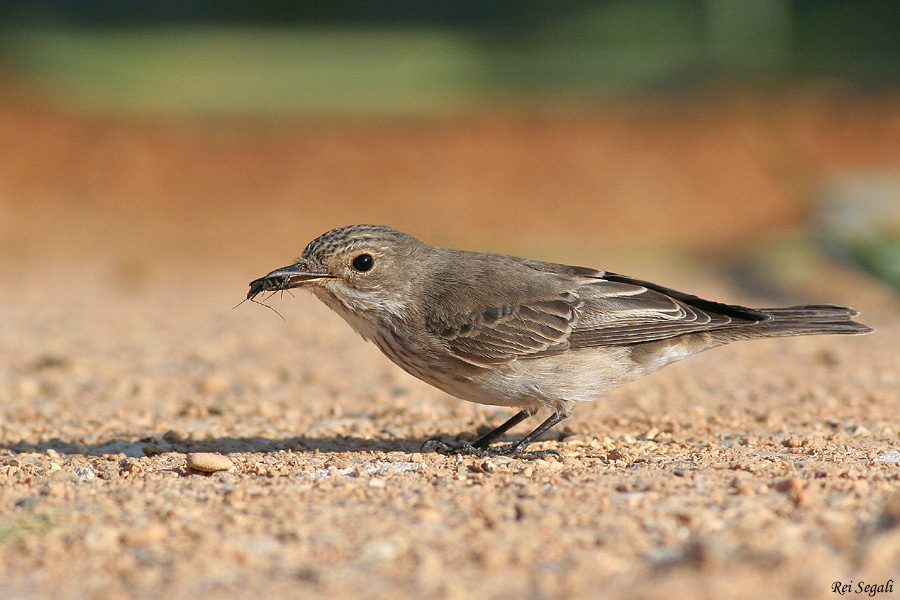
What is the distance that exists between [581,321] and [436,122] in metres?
15.3

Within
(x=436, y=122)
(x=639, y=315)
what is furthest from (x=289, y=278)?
(x=436, y=122)

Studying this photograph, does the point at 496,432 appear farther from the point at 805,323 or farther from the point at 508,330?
the point at 805,323

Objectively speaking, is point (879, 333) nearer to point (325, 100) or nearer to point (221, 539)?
point (221, 539)

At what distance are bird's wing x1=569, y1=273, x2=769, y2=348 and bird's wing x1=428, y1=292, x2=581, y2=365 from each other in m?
0.10

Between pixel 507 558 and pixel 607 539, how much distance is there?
1.32 ft

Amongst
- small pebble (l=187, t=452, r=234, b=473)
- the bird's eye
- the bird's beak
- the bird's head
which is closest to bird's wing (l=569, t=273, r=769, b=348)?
the bird's head

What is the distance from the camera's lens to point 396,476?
4730mm

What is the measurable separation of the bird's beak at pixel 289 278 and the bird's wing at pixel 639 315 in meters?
1.54

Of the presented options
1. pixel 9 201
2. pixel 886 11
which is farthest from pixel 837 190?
pixel 9 201

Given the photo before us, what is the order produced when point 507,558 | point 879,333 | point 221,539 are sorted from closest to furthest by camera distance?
1. point 507,558
2. point 221,539
3. point 879,333

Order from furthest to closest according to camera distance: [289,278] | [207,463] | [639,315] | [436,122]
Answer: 1. [436,122]
2. [639,315]
3. [289,278]
4. [207,463]

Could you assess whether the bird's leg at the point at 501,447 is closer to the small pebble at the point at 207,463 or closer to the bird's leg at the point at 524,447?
the bird's leg at the point at 524,447

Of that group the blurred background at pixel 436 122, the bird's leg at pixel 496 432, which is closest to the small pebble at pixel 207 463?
the bird's leg at pixel 496 432

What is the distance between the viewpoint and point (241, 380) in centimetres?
784
